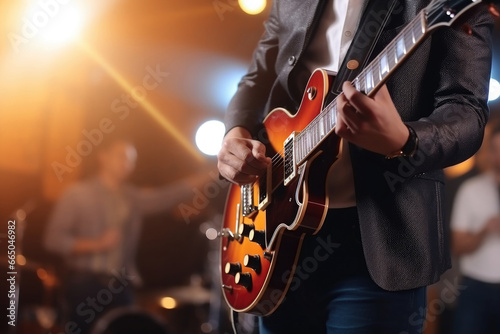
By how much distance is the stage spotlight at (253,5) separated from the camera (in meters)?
4.16

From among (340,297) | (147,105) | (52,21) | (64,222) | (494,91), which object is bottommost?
(340,297)

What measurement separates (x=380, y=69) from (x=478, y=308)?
3.12 m

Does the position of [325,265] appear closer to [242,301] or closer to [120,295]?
[242,301]

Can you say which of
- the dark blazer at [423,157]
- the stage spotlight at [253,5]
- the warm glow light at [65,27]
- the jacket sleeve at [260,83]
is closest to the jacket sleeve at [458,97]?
the dark blazer at [423,157]

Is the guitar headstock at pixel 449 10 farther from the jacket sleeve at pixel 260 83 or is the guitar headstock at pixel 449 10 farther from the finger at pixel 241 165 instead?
the jacket sleeve at pixel 260 83

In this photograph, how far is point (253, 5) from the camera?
4.19m

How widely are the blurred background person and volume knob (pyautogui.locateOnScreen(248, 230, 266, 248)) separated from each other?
8.71 ft

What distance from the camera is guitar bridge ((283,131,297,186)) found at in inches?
54.3

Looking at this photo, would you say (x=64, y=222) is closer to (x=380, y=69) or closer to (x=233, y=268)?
(x=233, y=268)

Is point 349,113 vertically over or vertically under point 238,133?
under

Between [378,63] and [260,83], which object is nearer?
[378,63]

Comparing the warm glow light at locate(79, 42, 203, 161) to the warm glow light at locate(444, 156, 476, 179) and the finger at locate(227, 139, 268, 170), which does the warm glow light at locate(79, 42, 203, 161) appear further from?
the finger at locate(227, 139, 268, 170)

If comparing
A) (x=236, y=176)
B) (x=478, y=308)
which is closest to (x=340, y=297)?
(x=236, y=176)

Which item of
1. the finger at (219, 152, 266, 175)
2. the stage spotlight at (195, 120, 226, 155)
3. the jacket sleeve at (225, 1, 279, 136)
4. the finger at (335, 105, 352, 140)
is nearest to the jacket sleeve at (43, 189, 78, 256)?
the stage spotlight at (195, 120, 226, 155)
